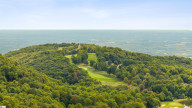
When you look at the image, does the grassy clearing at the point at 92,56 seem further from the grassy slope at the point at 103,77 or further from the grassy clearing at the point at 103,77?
the grassy clearing at the point at 103,77

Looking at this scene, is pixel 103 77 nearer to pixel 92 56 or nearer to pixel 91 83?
pixel 91 83

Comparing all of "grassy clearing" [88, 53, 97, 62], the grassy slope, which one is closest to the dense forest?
the grassy slope

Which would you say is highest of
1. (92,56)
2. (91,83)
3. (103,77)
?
(92,56)

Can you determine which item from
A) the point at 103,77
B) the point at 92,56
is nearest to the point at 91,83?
the point at 103,77

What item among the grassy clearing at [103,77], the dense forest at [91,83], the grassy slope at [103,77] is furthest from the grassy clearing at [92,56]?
the grassy clearing at [103,77]

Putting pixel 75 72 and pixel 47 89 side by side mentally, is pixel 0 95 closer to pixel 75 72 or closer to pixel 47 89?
pixel 47 89

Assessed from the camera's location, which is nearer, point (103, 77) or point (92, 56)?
point (103, 77)

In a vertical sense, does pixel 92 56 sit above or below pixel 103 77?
above

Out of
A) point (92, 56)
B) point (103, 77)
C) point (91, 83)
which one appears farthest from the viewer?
point (92, 56)

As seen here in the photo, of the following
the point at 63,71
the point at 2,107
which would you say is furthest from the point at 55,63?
the point at 2,107

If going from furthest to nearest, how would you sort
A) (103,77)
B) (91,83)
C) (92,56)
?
(92,56) < (103,77) < (91,83)
